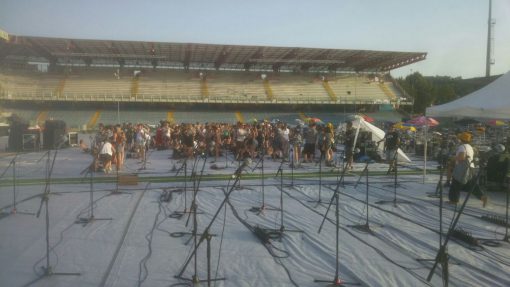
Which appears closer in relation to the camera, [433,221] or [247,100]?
[433,221]

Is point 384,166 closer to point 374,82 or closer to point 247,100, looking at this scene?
point 247,100

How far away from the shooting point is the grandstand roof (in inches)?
1423

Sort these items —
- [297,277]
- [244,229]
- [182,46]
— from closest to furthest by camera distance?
[297,277], [244,229], [182,46]

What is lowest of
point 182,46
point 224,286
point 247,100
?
point 224,286

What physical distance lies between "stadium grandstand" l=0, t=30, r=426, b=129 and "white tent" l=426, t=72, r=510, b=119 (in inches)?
1091

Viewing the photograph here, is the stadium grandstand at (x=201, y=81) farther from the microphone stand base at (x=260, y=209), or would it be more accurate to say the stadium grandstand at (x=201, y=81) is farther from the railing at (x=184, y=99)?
the microphone stand base at (x=260, y=209)

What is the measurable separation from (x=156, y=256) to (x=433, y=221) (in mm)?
4676

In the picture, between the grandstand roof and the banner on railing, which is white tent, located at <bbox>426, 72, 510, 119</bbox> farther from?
the grandstand roof

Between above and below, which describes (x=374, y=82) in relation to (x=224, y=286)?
above

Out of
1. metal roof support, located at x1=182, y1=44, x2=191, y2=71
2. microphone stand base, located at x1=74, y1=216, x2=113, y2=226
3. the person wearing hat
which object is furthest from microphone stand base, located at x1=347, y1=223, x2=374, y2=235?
metal roof support, located at x1=182, y1=44, x2=191, y2=71

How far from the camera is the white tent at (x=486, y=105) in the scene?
992 centimetres

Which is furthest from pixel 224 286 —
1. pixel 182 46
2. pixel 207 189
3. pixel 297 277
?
pixel 182 46

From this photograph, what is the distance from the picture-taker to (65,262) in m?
4.89

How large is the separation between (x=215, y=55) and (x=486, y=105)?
107 feet
